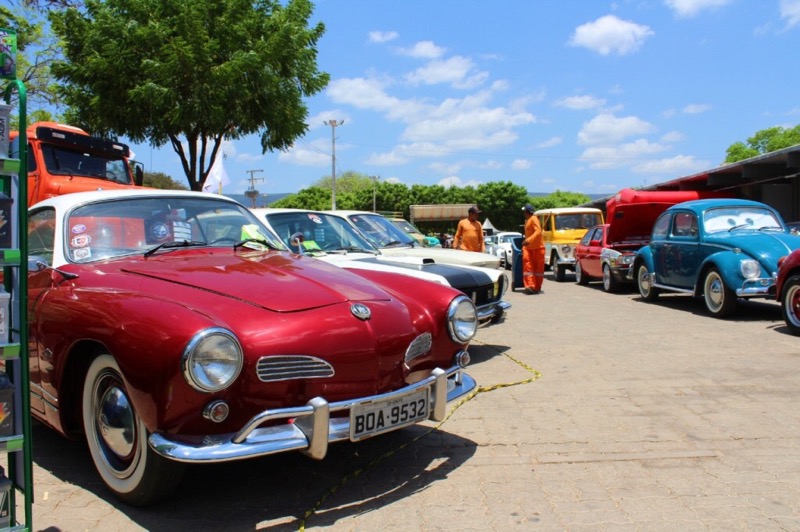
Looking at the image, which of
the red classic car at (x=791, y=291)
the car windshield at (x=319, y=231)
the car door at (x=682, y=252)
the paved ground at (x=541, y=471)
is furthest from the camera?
the car door at (x=682, y=252)

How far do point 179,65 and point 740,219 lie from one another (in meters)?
11.8

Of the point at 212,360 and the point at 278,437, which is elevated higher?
the point at 212,360

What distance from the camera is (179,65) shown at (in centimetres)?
1502

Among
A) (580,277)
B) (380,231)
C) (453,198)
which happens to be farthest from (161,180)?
(380,231)

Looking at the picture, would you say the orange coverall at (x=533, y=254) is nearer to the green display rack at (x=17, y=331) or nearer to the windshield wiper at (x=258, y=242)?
the windshield wiper at (x=258, y=242)

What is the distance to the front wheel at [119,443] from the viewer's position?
303cm

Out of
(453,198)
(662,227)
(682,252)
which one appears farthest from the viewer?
(453,198)

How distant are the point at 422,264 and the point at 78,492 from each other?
4042 mm

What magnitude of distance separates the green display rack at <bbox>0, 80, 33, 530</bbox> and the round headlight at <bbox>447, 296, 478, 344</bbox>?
2.17 m

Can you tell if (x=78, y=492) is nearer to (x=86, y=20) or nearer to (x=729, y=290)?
(x=729, y=290)

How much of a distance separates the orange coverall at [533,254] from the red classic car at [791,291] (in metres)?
5.59

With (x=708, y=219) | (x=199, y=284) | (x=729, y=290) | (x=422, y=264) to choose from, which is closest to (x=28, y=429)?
(x=199, y=284)

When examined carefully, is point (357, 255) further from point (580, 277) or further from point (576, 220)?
point (576, 220)

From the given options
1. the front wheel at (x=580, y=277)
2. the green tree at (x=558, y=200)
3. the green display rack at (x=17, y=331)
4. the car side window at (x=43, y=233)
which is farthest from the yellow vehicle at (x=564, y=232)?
the green tree at (x=558, y=200)
